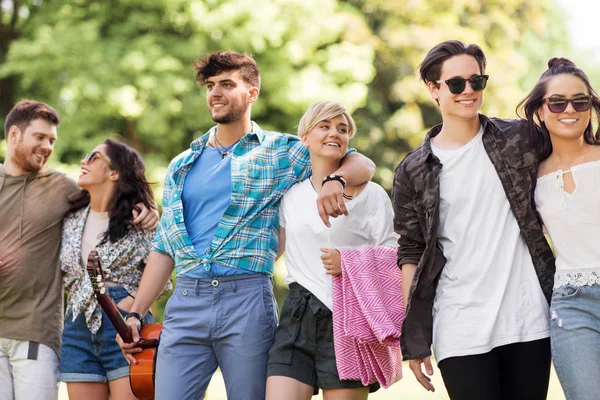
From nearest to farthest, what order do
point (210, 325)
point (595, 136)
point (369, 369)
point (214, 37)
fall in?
point (595, 136) → point (369, 369) → point (210, 325) → point (214, 37)

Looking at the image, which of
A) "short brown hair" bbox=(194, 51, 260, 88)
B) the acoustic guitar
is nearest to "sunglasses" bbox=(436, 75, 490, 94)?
"short brown hair" bbox=(194, 51, 260, 88)

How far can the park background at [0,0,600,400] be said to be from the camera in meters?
14.2

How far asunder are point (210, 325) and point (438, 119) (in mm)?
15730

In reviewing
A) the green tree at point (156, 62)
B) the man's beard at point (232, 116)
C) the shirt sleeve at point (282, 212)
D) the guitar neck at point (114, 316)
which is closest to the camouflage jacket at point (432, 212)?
the shirt sleeve at point (282, 212)

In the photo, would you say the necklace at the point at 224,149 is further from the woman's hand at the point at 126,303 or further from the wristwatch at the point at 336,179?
the woman's hand at the point at 126,303

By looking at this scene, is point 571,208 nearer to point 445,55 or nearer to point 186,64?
point 445,55

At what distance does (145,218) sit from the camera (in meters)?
5.74

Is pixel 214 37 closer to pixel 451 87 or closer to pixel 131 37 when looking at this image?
pixel 131 37

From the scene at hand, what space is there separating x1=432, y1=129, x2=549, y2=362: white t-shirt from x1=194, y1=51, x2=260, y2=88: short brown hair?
1527mm

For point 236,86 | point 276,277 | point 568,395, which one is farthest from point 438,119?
point 568,395

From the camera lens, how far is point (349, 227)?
470 cm

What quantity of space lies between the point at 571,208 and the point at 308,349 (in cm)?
146

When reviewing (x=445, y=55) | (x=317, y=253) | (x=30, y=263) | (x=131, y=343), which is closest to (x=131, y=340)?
(x=131, y=343)

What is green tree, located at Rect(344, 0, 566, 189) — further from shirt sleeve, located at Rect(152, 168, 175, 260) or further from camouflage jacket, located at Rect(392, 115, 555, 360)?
camouflage jacket, located at Rect(392, 115, 555, 360)
